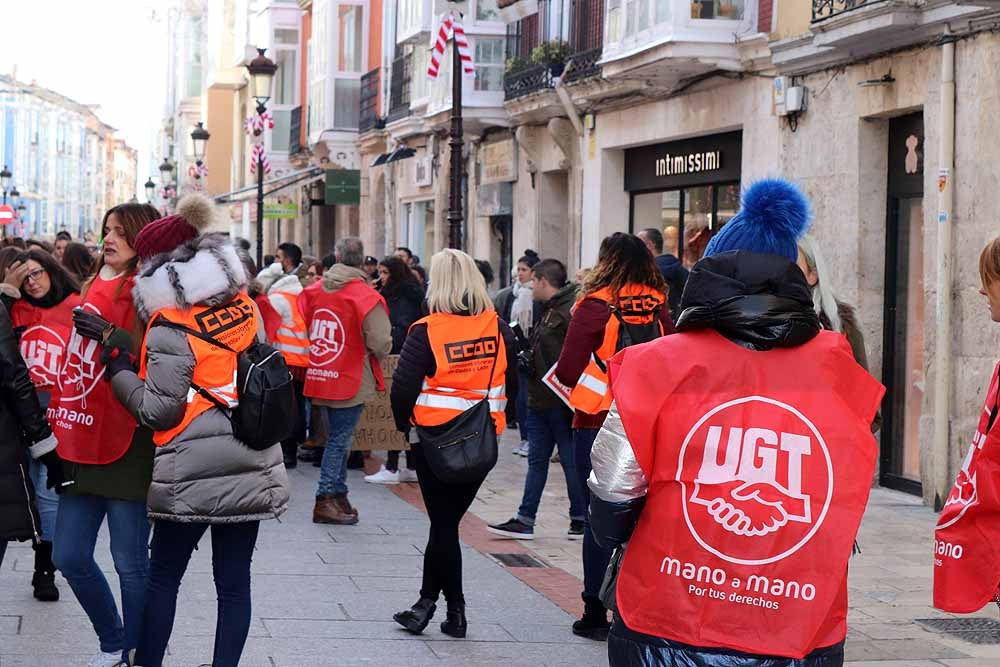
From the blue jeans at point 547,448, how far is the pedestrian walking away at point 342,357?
53.5 inches

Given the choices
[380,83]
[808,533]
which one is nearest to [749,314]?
[808,533]

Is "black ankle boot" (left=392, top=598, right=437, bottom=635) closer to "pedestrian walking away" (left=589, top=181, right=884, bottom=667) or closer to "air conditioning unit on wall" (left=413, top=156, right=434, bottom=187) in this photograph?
"pedestrian walking away" (left=589, top=181, right=884, bottom=667)

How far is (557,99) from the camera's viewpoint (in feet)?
68.4

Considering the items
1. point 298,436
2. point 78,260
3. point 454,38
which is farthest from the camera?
point 454,38

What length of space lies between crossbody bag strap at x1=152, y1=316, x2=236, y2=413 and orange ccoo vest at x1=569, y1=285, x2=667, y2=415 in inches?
116

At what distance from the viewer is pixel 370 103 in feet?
108

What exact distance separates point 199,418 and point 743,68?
1133 cm

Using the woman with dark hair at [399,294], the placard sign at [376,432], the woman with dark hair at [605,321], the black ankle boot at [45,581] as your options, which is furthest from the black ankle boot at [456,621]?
the woman with dark hair at [399,294]

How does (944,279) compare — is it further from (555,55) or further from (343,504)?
(555,55)

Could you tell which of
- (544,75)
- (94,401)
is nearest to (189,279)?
(94,401)

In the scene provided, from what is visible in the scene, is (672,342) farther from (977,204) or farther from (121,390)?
(977,204)

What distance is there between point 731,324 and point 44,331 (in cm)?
427

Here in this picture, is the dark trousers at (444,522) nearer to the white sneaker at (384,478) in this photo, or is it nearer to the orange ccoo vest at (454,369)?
the orange ccoo vest at (454,369)

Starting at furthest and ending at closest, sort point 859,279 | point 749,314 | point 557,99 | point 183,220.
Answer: point 557,99 → point 859,279 → point 183,220 → point 749,314
